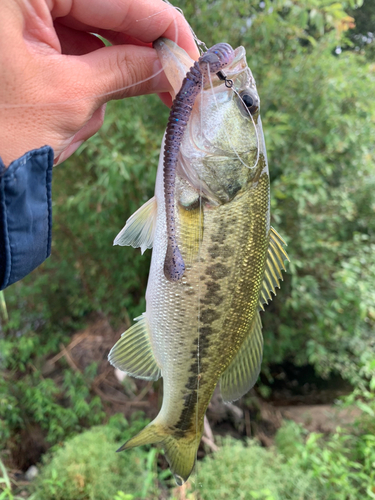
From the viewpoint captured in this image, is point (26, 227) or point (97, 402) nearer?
point (26, 227)

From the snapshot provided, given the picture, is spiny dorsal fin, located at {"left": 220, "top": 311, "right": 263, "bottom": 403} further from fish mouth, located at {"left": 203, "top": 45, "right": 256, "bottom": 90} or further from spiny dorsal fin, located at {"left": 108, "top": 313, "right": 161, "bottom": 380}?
fish mouth, located at {"left": 203, "top": 45, "right": 256, "bottom": 90}

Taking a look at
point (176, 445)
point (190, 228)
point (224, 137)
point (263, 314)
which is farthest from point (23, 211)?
point (263, 314)

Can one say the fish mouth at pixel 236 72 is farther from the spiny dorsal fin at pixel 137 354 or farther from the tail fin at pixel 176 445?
the tail fin at pixel 176 445

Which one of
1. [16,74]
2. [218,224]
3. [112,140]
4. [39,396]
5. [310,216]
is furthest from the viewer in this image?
[310,216]

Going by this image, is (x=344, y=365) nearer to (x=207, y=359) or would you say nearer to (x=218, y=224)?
(x=207, y=359)

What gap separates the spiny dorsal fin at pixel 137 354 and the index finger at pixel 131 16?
39.6 inches

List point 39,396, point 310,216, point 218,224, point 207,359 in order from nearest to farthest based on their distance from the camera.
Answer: point 218,224
point 207,359
point 39,396
point 310,216

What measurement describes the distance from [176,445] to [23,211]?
107cm

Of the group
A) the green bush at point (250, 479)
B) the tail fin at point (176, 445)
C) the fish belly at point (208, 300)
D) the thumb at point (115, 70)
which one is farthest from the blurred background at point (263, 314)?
the fish belly at point (208, 300)

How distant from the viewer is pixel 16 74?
2.79ft

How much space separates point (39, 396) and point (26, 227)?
239cm

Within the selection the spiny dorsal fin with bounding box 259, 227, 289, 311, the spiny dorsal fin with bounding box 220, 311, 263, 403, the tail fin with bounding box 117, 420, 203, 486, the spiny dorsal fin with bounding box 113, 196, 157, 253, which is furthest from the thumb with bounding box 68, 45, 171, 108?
the tail fin with bounding box 117, 420, 203, 486

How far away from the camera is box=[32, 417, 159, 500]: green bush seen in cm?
203

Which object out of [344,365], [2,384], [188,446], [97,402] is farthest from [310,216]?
[2,384]
